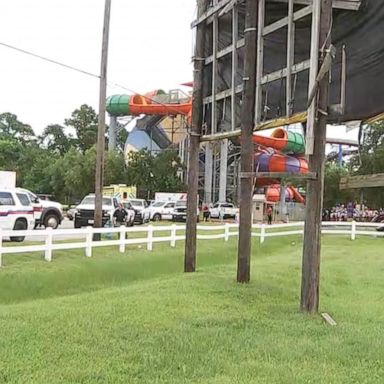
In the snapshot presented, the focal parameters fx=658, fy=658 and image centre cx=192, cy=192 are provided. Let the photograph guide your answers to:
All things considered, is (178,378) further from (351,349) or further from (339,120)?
(339,120)

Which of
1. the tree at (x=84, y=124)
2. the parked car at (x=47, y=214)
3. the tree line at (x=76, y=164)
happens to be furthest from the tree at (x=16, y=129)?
the parked car at (x=47, y=214)

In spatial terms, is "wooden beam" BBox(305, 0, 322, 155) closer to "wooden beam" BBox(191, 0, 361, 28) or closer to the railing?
"wooden beam" BBox(191, 0, 361, 28)

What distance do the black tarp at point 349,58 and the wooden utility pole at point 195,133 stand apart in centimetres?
146

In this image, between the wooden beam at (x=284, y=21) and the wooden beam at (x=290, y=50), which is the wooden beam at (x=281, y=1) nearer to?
the wooden beam at (x=284, y=21)

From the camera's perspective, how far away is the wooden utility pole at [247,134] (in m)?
11.0

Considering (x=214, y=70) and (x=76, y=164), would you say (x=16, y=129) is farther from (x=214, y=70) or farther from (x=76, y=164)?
(x=214, y=70)

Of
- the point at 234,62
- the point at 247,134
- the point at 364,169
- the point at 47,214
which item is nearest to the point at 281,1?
the point at 234,62

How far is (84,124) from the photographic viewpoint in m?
89.1

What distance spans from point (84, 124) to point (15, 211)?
69.6m

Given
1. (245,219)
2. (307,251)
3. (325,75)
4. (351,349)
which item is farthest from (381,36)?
(245,219)

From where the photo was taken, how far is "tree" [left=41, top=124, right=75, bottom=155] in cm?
8938

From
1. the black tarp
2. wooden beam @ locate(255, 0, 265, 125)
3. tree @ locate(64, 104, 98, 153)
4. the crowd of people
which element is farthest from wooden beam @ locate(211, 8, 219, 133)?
tree @ locate(64, 104, 98, 153)

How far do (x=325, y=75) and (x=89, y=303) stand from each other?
4432 mm

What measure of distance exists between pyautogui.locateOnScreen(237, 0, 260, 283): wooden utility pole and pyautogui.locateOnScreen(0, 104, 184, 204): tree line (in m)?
47.9
